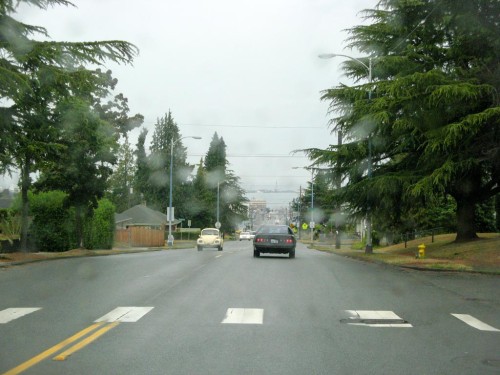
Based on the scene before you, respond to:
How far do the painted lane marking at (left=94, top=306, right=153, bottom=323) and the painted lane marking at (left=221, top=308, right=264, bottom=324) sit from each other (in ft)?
4.62

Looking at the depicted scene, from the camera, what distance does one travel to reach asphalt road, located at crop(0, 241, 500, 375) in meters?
6.90

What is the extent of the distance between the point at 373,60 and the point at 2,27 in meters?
17.0

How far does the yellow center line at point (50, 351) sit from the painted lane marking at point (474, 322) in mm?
5647

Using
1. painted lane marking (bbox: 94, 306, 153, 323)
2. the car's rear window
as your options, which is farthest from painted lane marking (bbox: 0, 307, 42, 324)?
the car's rear window

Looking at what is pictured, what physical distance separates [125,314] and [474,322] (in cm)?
559

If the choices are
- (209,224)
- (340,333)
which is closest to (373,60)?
(340,333)

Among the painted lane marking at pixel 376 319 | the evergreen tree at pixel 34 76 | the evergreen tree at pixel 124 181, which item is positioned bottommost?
the painted lane marking at pixel 376 319

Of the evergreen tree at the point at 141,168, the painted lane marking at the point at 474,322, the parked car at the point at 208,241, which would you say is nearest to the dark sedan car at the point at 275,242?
the parked car at the point at 208,241

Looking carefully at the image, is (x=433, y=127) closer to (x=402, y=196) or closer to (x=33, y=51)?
(x=402, y=196)

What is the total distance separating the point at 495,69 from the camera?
26.3 m

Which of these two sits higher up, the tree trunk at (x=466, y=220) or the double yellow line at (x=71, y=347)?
the tree trunk at (x=466, y=220)

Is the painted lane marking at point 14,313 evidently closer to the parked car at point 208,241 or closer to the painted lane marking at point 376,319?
the painted lane marking at point 376,319

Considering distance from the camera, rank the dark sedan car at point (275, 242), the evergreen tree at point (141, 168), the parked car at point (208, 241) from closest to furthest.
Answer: the dark sedan car at point (275, 242)
the parked car at point (208, 241)
the evergreen tree at point (141, 168)

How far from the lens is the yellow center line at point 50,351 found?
21.4 ft
